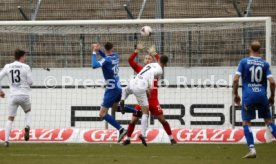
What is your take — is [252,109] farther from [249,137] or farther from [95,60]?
[95,60]

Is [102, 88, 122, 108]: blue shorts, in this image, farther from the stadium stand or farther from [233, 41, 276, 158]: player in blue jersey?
[233, 41, 276, 158]: player in blue jersey

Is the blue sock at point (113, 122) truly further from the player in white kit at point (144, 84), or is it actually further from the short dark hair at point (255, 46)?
the short dark hair at point (255, 46)

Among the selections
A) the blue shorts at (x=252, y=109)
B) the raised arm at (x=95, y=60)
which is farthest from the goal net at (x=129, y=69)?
the blue shorts at (x=252, y=109)

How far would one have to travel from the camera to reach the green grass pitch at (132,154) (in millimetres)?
13297

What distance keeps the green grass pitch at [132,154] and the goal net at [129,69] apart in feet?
7.25

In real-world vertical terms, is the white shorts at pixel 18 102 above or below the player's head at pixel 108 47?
below

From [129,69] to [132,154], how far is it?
649cm

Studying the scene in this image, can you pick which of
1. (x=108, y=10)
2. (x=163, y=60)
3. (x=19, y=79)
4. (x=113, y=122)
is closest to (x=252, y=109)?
(x=163, y=60)

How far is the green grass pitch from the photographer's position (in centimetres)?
1330

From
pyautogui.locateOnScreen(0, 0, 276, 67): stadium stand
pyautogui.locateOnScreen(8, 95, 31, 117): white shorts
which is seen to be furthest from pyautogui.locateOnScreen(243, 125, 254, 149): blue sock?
pyautogui.locateOnScreen(0, 0, 276, 67): stadium stand

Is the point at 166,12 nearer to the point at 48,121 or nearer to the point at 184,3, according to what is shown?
the point at 184,3

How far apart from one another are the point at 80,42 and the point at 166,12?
407cm

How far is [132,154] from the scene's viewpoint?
15.3 metres

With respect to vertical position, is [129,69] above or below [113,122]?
above
